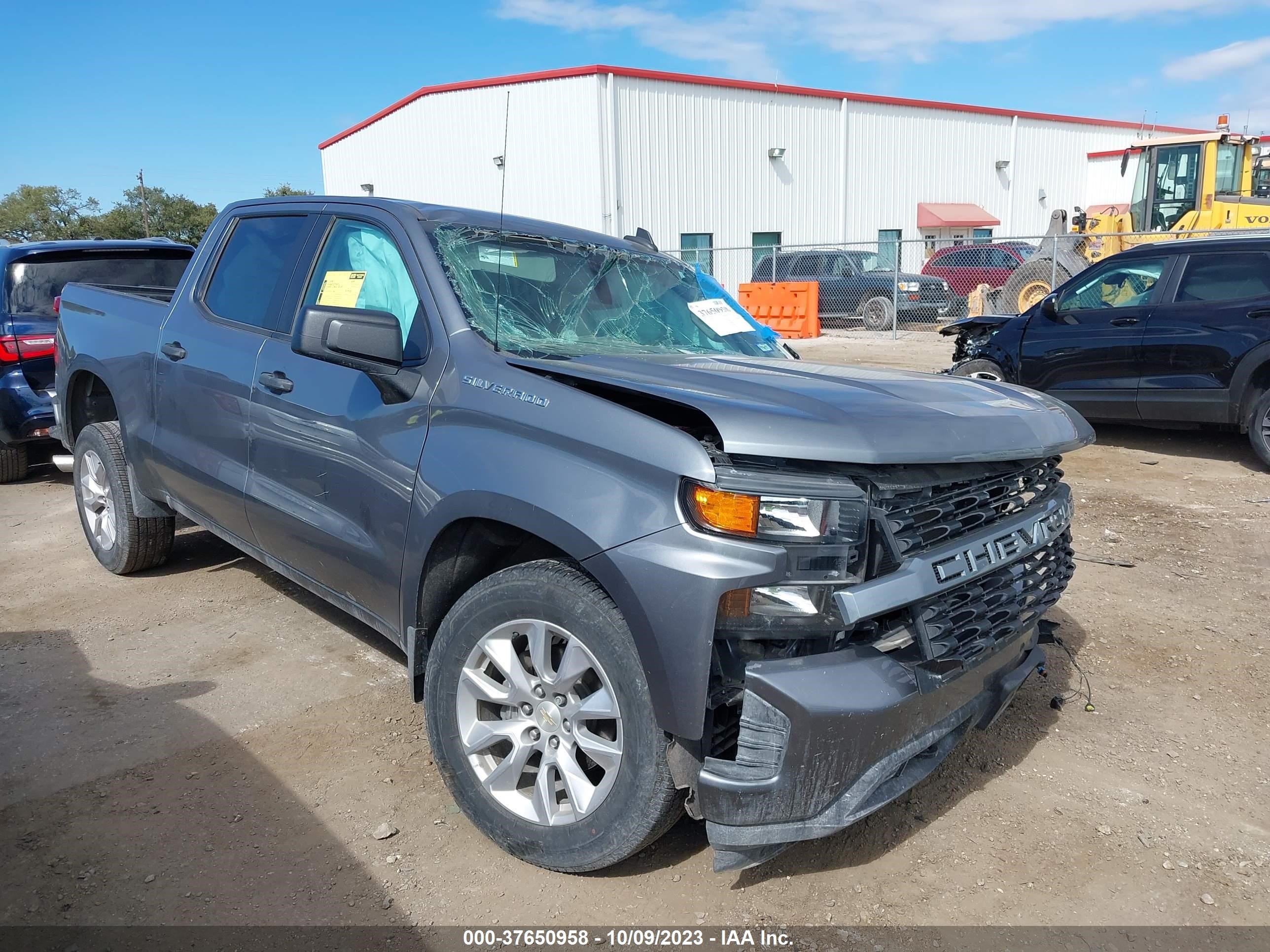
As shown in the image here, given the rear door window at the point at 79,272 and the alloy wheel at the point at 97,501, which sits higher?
the rear door window at the point at 79,272

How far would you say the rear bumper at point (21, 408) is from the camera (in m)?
6.89

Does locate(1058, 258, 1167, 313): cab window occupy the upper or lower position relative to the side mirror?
upper

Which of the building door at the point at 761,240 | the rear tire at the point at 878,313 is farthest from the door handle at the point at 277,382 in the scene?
the building door at the point at 761,240

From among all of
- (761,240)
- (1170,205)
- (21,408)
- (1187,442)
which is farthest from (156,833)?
(761,240)

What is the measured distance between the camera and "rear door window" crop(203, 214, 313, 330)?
148 inches

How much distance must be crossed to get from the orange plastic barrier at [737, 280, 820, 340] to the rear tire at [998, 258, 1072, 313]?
3.73m

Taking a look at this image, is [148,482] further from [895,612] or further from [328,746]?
[895,612]

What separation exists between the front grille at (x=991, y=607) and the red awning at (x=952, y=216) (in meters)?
32.4

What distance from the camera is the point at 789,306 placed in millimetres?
19922

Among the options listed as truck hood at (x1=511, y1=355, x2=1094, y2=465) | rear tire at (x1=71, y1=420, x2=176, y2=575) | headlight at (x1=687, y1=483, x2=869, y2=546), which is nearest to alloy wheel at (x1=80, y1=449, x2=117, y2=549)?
rear tire at (x1=71, y1=420, x2=176, y2=575)

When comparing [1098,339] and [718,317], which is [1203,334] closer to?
[1098,339]

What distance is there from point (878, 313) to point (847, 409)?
743 inches

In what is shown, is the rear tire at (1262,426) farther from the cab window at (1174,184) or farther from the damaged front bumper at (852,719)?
the cab window at (1174,184)

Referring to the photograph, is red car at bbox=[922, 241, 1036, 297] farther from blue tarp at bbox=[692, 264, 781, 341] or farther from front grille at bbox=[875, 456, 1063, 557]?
front grille at bbox=[875, 456, 1063, 557]
